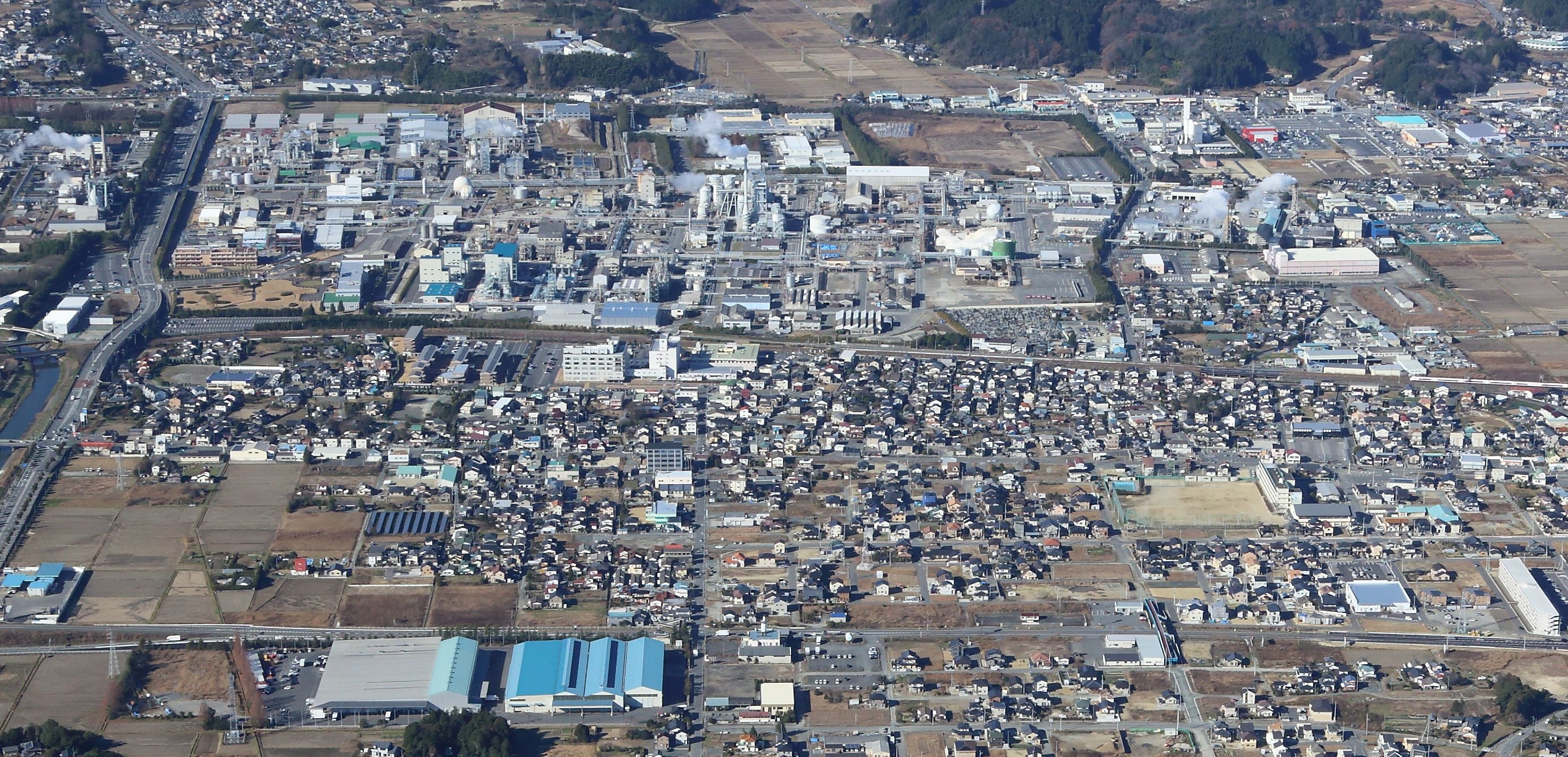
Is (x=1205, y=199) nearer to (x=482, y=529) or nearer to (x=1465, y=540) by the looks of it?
(x=1465, y=540)

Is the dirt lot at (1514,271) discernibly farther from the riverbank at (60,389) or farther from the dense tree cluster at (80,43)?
Result: the dense tree cluster at (80,43)

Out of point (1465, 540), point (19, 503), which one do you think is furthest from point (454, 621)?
point (1465, 540)

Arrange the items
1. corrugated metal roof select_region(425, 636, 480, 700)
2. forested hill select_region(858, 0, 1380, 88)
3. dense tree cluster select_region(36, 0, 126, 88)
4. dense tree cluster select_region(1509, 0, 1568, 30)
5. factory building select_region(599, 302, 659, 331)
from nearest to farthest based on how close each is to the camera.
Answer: corrugated metal roof select_region(425, 636, 480, 700) → factory building select_region(599, 302, 659, 331) → dense tree cluster select_region(36, 0, 126, 88) → forested hill select_region(858, 0, 1380, 88) → dense tree cluster select_region(1509, 0, 1568, 30)

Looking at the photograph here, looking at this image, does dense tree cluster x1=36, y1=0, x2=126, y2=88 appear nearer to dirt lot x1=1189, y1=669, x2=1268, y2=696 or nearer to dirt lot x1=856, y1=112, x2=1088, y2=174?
dirt lot x1=856, y1=112, x2=1088, y2=174

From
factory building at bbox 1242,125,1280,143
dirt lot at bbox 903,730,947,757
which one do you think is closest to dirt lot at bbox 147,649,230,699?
dirt lot at bbox 903,730,947,757

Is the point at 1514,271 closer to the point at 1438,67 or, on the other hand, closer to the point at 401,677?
the point at 1438,67

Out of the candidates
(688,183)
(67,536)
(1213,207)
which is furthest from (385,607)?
(1213,207)
